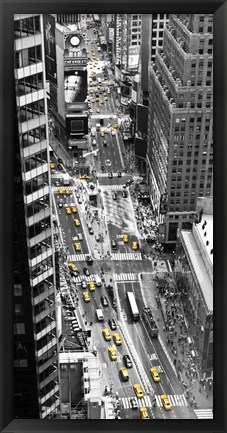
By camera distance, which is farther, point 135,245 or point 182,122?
point 135,245

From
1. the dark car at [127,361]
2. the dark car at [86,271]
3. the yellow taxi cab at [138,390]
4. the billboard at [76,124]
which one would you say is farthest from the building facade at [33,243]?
the billboard at [76,124]

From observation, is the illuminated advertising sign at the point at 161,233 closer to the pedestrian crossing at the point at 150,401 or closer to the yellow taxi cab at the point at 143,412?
the pedestrian crossing at the point at 150,401

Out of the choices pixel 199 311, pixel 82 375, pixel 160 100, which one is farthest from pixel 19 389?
pixel 160 100

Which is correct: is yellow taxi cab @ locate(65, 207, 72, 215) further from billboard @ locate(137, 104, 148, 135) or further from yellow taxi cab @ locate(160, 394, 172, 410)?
yellow taxi cab @ locate(160, 394, 172, 410)

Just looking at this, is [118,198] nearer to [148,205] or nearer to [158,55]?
[148,205]

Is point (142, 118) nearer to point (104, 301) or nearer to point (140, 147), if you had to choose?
point (140, 147)

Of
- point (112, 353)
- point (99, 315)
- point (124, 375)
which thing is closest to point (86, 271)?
point (99, 315)

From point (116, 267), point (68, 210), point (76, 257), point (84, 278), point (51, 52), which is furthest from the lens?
point (51, 52)
